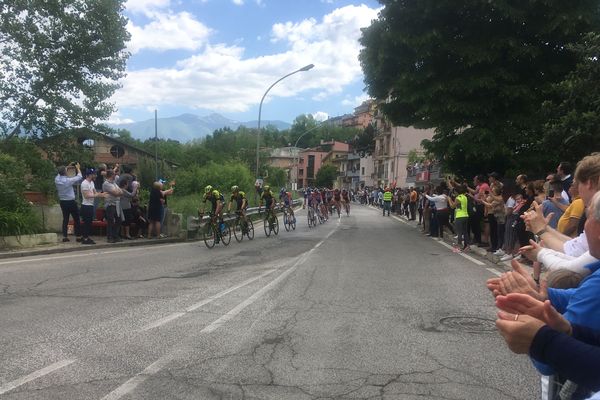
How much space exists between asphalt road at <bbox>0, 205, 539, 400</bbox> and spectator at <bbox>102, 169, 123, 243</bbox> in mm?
3533

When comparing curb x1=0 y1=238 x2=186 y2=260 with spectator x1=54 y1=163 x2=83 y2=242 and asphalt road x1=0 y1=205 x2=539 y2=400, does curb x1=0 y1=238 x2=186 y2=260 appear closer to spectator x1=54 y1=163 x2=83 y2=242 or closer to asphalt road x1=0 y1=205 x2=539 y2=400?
spectator x1=54 y1=163 x2=83 y2=242

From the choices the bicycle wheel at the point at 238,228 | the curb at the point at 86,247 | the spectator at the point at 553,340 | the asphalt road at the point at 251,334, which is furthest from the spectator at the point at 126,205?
the spectator at the point at 553,340

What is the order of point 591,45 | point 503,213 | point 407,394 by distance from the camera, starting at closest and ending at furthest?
point 407,394, point 503,213, point 591,45

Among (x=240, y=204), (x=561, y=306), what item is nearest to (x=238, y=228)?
(x=240, y=204)

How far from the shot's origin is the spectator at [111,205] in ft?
45.6

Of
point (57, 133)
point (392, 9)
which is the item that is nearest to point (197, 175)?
point (57, 133)

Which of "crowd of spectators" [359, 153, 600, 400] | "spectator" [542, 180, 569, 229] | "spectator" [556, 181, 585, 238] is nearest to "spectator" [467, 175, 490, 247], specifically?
"spectator" [542, 180, 569, 229]

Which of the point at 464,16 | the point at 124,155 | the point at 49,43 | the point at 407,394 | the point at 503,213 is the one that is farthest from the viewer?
the point at 124,155

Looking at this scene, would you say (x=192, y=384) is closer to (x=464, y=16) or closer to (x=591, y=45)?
(x=591, y=45)

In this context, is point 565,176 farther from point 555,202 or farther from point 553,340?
point 553,340

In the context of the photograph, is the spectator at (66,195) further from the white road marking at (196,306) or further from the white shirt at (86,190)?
the white road marking at (196,306)

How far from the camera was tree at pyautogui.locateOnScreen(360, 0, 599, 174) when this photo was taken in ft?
61.1

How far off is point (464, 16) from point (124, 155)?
4552 cm

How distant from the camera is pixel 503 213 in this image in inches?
492
